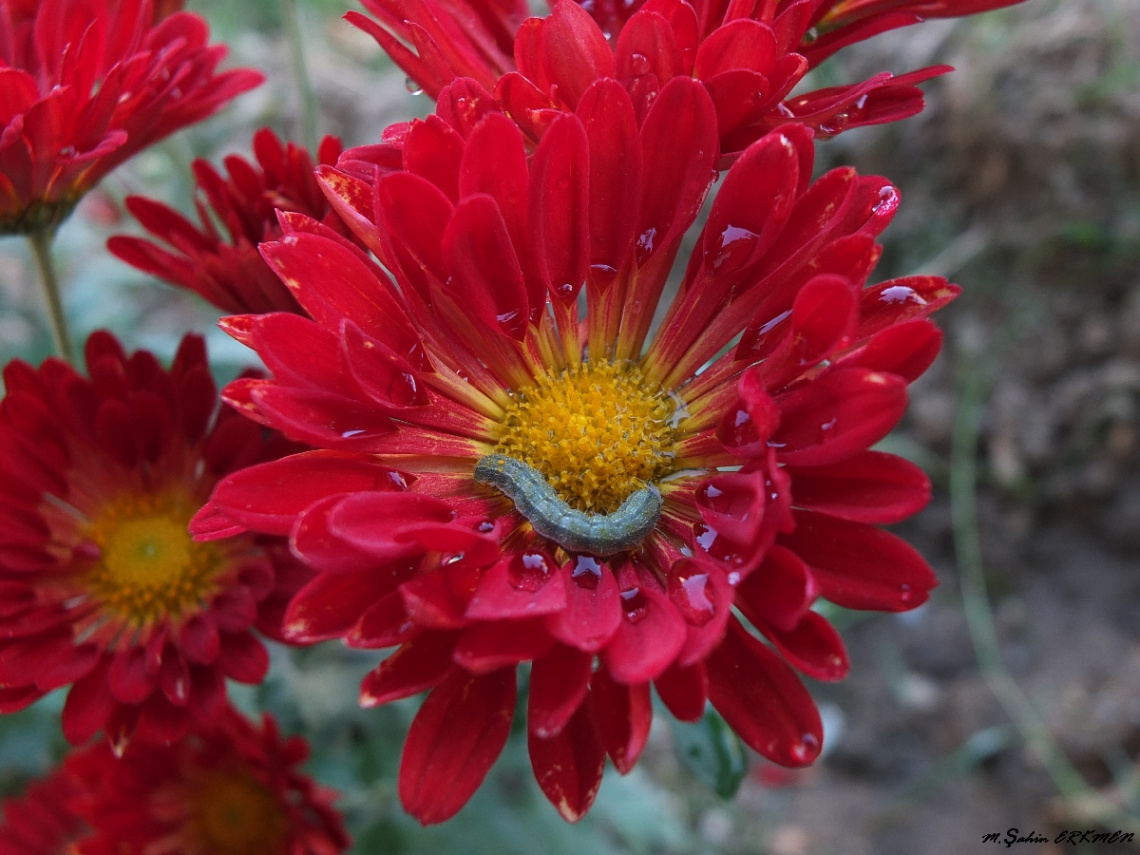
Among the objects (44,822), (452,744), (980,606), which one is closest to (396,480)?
(452,744)

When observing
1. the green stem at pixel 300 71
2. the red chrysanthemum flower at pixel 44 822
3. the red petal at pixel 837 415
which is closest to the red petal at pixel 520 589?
the red petal at pixel 837 415

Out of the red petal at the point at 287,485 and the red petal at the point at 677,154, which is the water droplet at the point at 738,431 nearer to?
the red petal at the point at 677,154

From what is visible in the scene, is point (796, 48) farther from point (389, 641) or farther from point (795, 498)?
point (389, 641)

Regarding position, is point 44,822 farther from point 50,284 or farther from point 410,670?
point 410,670

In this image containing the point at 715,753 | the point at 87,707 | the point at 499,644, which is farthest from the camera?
the point at 715,753

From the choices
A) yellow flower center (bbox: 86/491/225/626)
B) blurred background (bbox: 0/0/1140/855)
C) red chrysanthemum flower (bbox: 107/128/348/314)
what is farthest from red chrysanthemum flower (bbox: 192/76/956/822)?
blurred background (bbox: 0/0/1140/855)

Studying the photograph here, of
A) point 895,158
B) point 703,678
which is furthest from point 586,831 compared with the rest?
point 895,158
